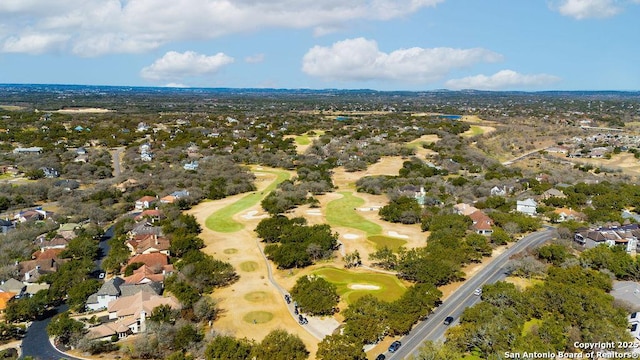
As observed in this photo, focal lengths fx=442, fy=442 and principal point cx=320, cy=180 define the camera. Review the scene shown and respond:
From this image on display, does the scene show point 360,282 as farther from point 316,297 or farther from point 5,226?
point 5,226

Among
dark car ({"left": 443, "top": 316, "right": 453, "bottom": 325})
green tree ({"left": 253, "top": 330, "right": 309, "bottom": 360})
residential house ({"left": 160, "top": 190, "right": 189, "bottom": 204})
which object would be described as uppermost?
green tree ({"left": 253, "top": 330, "right": 309, "bottom": 360})

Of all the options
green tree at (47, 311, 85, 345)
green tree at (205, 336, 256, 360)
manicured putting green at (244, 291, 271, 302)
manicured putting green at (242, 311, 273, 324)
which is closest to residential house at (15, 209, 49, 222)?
green tree at (47, 311, 85, 345)

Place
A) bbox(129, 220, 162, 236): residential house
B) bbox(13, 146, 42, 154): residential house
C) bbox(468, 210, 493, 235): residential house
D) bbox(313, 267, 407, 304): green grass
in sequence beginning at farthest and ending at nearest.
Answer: bbox(13, 146, 42, 154): residential house < bbox(468, 210, 493, 235): residential house < bbox(129, 220, 162, 236): residential house < bbox(313, 267, 407, 304): green grass

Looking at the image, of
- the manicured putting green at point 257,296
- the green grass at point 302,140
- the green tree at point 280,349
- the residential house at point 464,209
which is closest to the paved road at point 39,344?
the green tree at point 280,349

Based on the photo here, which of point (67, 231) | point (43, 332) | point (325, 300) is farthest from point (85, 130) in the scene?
point (325, 300)

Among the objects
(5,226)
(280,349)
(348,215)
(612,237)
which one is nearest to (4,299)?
(5,226)

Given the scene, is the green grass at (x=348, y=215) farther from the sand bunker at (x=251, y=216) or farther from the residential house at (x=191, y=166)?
the residential house at (x=191, y=166)

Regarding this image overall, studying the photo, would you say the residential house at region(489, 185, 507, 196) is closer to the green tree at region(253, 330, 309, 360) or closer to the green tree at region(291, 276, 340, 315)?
the green tree at region(291, 276, 340, 315)
